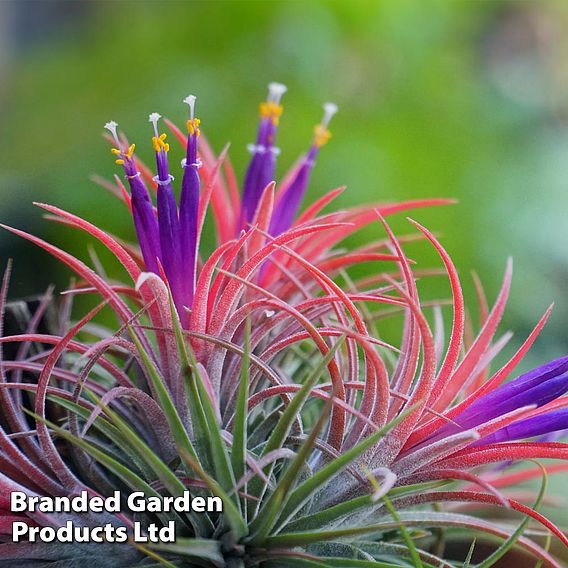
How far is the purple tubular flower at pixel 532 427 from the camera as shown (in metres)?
0.30

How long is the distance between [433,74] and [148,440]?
4.28ft

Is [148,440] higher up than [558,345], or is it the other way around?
[558,345]

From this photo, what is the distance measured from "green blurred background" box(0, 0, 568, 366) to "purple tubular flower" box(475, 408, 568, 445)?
70 centimetres

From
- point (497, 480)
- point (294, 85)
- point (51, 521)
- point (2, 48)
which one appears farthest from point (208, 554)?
point (2, 48)

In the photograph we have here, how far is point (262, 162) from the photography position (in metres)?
0.42

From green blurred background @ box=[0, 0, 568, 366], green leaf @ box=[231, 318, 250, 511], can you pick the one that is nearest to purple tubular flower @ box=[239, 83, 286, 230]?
green leaf @ box=[231, 318, 250, 511]

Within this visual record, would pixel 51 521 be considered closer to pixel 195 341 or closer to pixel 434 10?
pixel 195 341

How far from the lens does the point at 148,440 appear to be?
0.34m

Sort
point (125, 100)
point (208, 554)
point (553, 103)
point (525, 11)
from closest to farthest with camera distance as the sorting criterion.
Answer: point (208, 554)
point (125, 100)
point (553, 103)
point (525, 11)

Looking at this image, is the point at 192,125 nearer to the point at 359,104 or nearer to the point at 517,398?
the point at 517,398

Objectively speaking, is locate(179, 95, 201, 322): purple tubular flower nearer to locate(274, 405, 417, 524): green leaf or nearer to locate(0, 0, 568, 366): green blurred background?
locate(274, 405, 417, 524): green leaf

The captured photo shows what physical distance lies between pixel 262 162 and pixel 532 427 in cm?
22

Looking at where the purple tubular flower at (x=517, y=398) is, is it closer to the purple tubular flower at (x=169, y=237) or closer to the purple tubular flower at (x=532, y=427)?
the purple tubular flower at (x=532, y=427)

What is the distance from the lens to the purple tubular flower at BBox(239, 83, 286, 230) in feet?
1.33
